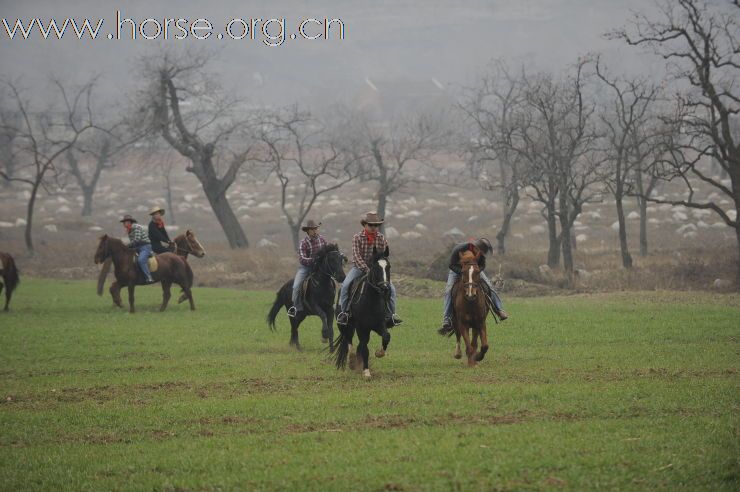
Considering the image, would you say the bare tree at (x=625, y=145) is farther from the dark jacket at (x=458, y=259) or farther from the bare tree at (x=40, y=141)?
the bare tree at (x=40, y=141)

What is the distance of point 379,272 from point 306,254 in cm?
432

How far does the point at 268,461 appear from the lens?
31.6 ft

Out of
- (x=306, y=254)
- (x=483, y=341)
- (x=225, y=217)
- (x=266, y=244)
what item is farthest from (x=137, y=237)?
(x=266, y=244)

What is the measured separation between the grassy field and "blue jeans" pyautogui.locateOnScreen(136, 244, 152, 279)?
5361 mm

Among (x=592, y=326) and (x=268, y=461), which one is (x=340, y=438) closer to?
(x=268, y=461)

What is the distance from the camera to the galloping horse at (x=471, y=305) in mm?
15469

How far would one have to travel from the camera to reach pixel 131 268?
27.8 meters

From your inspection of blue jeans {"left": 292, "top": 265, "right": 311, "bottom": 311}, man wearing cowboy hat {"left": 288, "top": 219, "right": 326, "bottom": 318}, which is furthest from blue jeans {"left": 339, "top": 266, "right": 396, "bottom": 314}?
blue jeans {"left": 292, "top": 265, "right": 311, "bottom": 311}

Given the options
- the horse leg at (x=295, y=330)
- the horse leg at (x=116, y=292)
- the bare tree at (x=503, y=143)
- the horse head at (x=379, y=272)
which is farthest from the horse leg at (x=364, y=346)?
the bare tree at (x=503, y=143)

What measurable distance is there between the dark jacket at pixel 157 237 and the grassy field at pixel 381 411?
6749 mm

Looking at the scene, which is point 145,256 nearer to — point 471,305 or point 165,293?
point 165,293

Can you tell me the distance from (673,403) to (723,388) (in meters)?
1.43

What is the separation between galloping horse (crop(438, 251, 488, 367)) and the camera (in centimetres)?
1547

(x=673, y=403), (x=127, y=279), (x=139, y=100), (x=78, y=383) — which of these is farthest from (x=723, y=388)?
(x=139, y=100)
